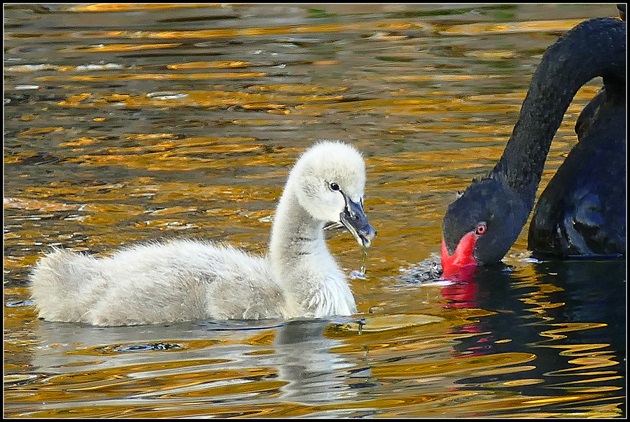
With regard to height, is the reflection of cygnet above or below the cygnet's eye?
below

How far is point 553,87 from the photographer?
25.4 feet

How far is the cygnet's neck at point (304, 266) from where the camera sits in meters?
6.30

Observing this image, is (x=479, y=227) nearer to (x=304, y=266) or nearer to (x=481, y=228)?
(x=481, y=228)

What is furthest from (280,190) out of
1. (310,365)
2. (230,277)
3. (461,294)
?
(310,365)

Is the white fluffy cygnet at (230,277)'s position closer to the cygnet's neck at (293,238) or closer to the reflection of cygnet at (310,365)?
the cygnet's neck at (293,238)

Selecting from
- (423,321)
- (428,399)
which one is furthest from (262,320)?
(428,399)

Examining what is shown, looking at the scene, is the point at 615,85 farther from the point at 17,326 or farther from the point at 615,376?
the point at 17,326

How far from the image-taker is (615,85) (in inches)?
312

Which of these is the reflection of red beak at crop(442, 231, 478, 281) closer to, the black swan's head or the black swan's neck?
the black swan's head

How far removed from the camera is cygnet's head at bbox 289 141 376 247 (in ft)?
19.9

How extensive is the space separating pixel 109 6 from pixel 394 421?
30.0 feet

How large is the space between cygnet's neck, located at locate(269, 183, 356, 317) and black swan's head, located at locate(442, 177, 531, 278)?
0.72 meters

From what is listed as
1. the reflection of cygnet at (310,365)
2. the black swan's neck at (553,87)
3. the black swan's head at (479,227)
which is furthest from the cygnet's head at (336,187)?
the black swan's neck at (553,87)

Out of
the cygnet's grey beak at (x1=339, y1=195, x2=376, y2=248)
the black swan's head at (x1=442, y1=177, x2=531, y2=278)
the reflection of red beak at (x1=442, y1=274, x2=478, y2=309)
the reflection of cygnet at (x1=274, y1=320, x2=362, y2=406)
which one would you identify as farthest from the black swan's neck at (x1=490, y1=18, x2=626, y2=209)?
the reflection of cygnet at (x1=274, y1=320, x2=362, y2=406)
